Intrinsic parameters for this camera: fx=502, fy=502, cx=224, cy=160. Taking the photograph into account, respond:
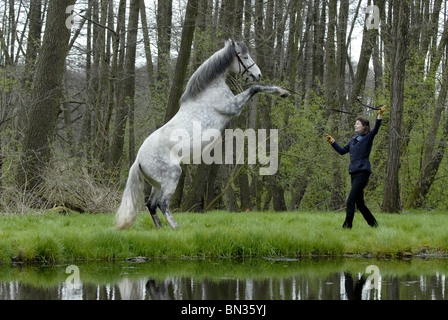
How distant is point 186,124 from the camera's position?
8516mm

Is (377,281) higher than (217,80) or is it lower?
lower

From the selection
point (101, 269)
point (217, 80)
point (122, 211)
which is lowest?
point (101, 269)

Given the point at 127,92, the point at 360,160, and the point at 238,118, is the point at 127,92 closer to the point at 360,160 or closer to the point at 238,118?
the point at 238,118

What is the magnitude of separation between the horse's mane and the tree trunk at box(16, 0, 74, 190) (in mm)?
5566

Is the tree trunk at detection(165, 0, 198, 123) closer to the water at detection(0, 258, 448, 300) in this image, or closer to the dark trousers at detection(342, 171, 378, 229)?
the dark trousers at detection(342, 171, 378, 229)

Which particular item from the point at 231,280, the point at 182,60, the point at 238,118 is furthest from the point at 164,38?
the point at 231,280

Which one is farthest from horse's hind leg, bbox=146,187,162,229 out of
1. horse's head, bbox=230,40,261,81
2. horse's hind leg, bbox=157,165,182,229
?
horse's head, bbox=230,40,261,81

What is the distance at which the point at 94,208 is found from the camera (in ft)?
40.3

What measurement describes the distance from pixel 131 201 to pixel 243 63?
3.06 metres

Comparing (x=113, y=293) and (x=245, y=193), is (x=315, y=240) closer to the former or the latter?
(x=113, y=293)

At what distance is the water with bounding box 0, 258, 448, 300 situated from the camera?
16.0 feet
